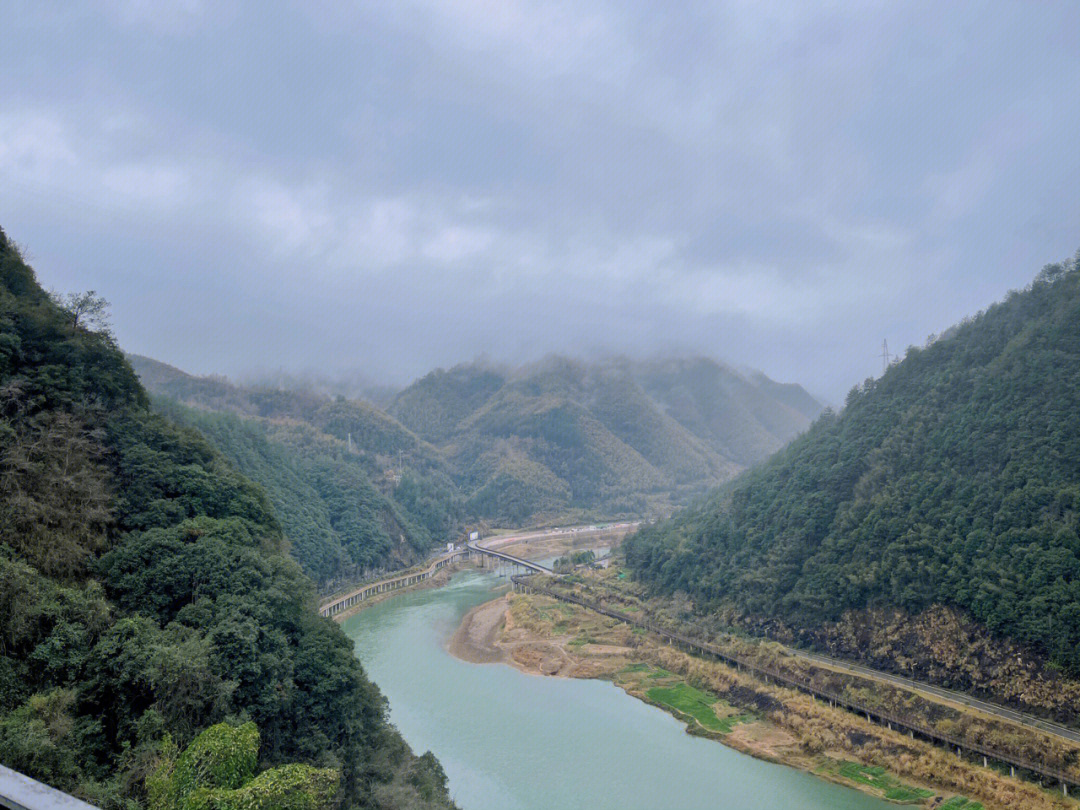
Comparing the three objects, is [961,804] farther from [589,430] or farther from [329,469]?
[589,430]

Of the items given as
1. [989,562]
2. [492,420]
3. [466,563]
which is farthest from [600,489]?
[989,562]

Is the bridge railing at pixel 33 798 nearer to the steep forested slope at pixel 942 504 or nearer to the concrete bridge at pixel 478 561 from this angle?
the steep forested slope at pixel 942 504

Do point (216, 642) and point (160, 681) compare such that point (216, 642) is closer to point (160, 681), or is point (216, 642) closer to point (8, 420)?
point (160, 681)

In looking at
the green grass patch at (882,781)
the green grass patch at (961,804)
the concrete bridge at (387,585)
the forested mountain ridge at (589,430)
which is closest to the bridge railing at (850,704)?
the green grass patch at (961,804)

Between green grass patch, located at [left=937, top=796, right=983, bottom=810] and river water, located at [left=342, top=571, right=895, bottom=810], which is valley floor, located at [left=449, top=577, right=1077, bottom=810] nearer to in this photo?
green grass patch, located at [left=937, top=796, right=983, bottom=810]

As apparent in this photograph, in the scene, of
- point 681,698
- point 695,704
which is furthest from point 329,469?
point 695,704

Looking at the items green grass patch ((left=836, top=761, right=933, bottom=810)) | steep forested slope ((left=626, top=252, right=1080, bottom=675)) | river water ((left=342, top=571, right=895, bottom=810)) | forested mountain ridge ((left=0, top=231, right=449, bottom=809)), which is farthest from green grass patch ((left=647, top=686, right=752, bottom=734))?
forested mountain ridge ((left=0, top=231, right=449, bottom=809))
